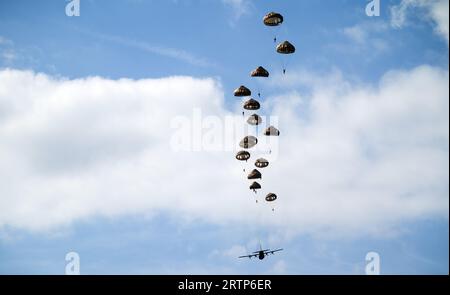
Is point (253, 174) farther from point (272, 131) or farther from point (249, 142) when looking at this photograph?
point (272, 131)

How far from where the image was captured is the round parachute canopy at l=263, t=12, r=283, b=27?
5961 cm

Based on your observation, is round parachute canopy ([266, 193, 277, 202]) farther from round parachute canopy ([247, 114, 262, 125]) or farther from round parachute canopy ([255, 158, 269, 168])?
round parachute canopy ([247, 114, 262, 125])

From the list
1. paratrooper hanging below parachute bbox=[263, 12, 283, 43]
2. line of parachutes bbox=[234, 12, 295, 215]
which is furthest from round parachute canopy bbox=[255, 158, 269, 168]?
paratrooper hanging below parachute bbox=[263, 12, 283, 43]

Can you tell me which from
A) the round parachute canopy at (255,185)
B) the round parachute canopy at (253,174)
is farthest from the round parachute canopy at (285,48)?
the round parachute canopy at (255,185)

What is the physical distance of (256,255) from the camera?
218 ft

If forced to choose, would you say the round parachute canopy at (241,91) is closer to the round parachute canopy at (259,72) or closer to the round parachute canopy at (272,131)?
the round parachute canopy at (259,72)

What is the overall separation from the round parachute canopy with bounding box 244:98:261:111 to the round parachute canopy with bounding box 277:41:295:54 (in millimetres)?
6426

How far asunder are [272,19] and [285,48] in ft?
11.7
